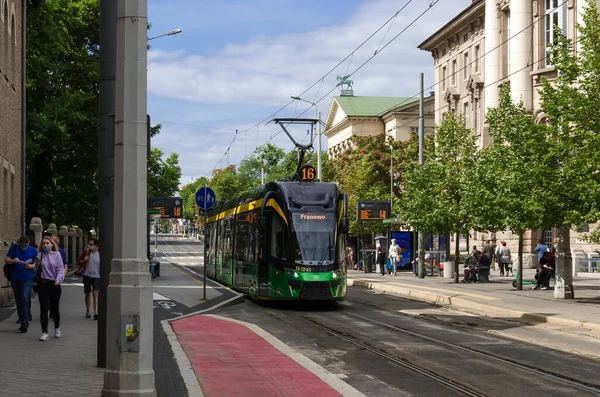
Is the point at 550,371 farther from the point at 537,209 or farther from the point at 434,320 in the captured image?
the point at 537,209

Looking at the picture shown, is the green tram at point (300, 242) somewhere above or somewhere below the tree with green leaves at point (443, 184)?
below

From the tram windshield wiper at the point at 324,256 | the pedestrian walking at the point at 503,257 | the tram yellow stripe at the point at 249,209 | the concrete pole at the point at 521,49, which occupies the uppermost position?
the concrete pole at the point at 521,49

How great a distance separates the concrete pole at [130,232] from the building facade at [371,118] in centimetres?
8921

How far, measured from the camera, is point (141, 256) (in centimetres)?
905

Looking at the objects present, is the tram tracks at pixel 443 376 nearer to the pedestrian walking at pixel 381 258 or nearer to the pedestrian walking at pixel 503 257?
the pedestrian walking at pixel 503 257

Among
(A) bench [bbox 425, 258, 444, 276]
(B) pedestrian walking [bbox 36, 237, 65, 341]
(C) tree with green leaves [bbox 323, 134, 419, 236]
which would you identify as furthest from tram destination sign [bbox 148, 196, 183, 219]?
(B) pedestrian walking [bbox 36, 237, 65, 341]

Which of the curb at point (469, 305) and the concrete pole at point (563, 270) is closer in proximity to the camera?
the curb at point (469, 305)

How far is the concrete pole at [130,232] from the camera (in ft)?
29.4

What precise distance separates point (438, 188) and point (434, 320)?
1911 cm

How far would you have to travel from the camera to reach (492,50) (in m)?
62.0

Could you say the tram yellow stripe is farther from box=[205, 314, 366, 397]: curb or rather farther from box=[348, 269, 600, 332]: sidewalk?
box=[205, 314, 366, 397]: curb

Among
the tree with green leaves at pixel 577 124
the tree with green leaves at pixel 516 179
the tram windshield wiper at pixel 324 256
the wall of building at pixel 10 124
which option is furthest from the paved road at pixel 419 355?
the wall of building at pixel 10 124

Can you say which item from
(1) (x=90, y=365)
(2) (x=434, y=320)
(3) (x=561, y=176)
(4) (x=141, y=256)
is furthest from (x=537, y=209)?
(4) (x=141, y=256)

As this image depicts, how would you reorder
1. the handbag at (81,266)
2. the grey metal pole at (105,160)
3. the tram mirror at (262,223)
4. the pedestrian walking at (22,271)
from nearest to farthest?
the grey metal pole at (105,160) → the pedestrian walking at (22,271) → the handbag at (81,266) → the tram mirror at (262,223)
